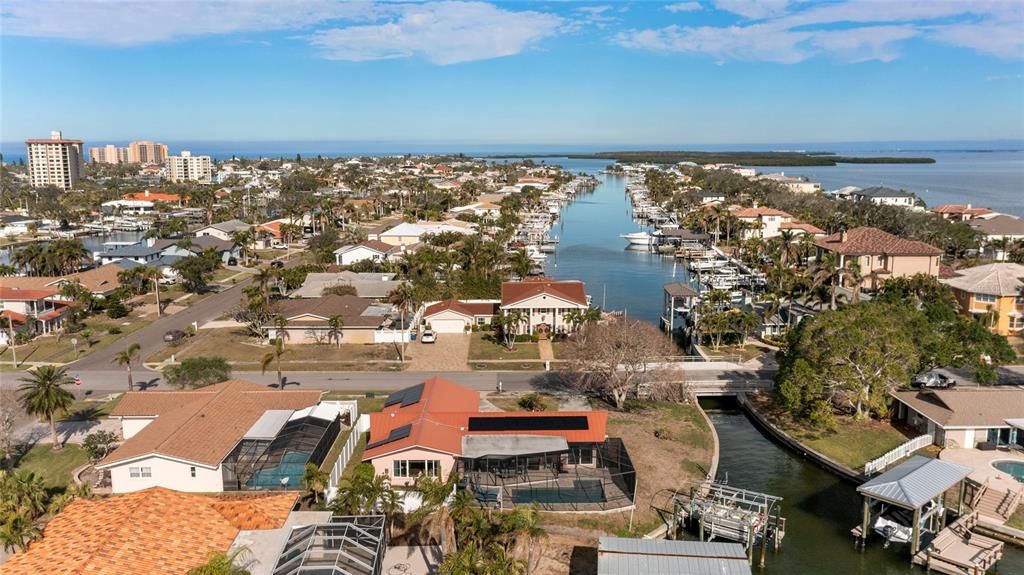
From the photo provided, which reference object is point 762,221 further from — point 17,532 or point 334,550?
point 17,532

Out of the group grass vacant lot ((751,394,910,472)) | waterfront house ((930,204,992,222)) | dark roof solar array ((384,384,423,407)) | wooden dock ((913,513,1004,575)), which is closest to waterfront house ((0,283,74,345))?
dark roof solar array ((384,384,423,407))

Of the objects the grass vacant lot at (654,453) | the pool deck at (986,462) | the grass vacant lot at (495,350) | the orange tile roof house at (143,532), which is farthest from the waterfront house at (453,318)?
the pool deck at (986,462)

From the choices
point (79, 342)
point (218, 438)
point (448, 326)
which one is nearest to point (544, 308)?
point (448, 326)

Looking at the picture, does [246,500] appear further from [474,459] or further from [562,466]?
[562,466]

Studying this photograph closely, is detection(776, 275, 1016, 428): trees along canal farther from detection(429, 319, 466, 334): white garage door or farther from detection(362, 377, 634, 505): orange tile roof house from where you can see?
detection(429, 319, 466, 334): white garage door

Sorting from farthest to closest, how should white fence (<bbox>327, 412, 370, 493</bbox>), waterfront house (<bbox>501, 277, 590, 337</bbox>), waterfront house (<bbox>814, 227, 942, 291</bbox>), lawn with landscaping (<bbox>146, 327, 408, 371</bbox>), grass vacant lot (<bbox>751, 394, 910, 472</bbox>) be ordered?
waterfront house (<bbox>814, 227, 942, 291</bbox>), waterfront house (<bbox>501, 277, 590, 337</bbox>), lawn with landscaping (<bbox>146, 327, 408, 371</bbox>), grass vacant lot (<bbox>751, 394, 910, 472</bbox>), white fence (<bbox>327, 412, 370, 493</bbox>)

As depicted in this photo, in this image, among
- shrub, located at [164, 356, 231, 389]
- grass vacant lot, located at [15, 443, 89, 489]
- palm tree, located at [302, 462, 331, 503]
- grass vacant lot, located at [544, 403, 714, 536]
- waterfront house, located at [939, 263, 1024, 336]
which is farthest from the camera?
waterfront house, located at [939, 263, 1024, 336]
